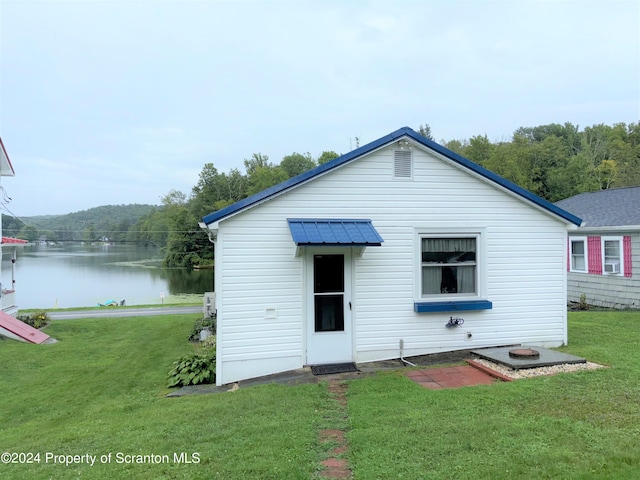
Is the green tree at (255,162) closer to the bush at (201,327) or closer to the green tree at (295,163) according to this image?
the green tree at (295,163)

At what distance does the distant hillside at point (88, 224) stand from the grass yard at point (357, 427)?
1564 inches

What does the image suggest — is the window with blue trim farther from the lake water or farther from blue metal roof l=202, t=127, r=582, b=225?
the lake water

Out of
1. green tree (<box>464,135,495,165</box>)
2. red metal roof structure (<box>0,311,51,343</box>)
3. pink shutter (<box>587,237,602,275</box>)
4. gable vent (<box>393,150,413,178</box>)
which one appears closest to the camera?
gable vent (<box>393,150,413,178</box>)

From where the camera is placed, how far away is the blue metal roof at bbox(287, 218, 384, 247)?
249 inches

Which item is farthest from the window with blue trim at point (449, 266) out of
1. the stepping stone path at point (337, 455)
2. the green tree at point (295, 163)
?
the green tree at point (295, 163)

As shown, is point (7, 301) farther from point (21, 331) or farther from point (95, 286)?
point (95, 286)

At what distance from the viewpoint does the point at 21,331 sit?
11391mm

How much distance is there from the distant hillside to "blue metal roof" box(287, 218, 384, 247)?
40516 mm

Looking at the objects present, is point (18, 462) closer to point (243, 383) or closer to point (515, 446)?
point (243, 383)

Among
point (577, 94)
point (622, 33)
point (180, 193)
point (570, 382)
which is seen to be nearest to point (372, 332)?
point (570, 382)

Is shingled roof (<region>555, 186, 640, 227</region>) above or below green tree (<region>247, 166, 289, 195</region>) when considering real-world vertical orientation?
below

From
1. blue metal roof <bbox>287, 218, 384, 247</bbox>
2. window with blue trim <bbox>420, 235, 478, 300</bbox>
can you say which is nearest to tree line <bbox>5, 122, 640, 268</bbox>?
window with blue trim <bbox>420, 235, 478, 300</bbox>

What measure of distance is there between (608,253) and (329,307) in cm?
1149

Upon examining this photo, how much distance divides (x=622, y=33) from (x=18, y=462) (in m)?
19.2
